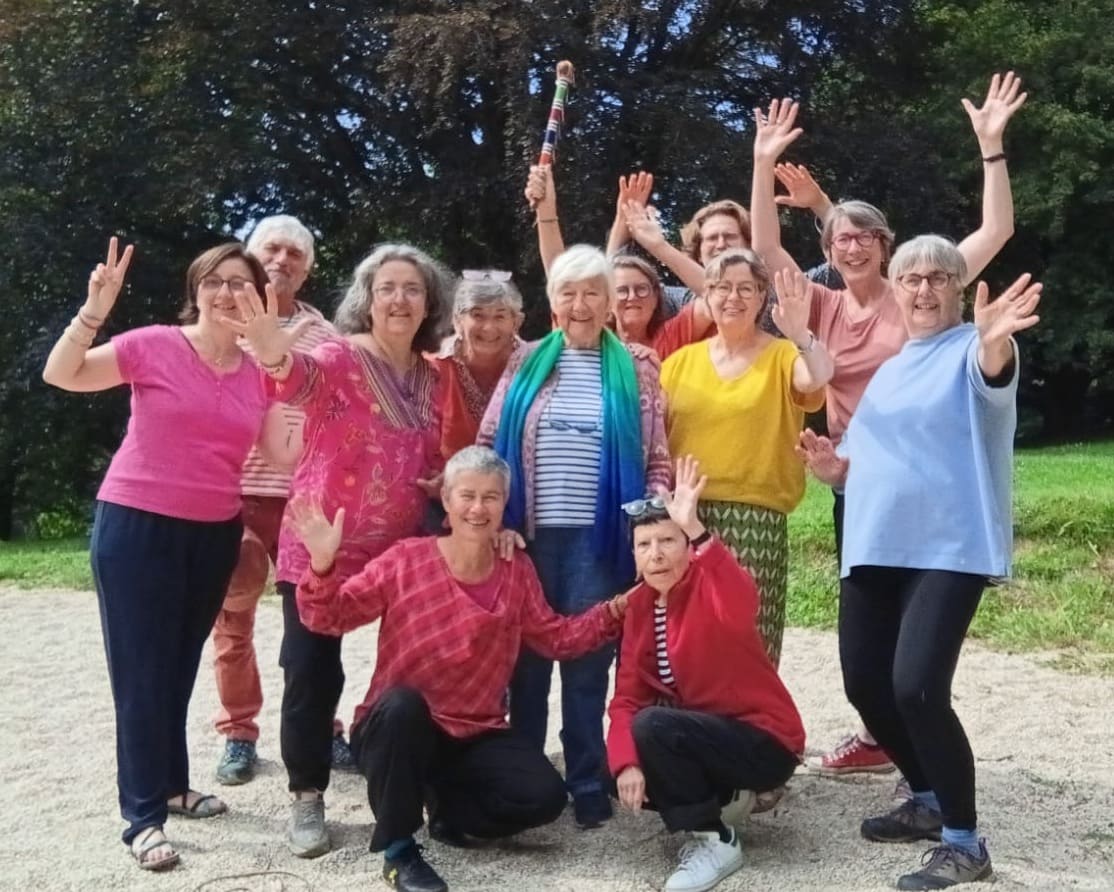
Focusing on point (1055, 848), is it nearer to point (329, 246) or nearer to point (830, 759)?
point (830, 759)

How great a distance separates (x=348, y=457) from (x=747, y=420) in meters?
1.34

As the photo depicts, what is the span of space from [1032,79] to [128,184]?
49.6 ft

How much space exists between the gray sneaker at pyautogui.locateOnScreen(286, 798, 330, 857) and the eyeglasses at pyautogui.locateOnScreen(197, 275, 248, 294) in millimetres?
1754

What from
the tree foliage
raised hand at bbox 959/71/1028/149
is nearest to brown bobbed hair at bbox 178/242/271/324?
raised hand at bbox 959/71/1028/149

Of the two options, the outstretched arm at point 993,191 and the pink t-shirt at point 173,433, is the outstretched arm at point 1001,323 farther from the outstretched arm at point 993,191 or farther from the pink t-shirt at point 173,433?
the pink t-shirt at point 173,433

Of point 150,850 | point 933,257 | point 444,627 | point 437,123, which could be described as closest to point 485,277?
point 444,627

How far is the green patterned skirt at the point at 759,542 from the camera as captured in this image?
12.6 feet

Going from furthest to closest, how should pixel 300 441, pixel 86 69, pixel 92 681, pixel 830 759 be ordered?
pixel 86 69
pixel 92 681
pixel 830 759
pixel 300 441

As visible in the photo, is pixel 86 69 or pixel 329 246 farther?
pixel 329 246

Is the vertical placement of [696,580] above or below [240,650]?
above

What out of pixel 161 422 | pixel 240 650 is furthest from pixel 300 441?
pixel 240 650

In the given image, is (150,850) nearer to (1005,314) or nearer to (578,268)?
(578,268)

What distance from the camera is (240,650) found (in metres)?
4.61

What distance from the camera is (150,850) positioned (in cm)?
364
